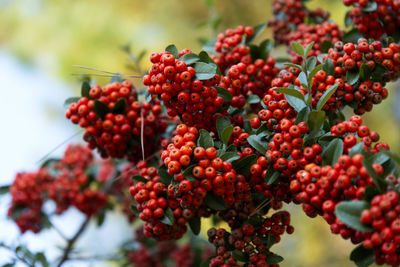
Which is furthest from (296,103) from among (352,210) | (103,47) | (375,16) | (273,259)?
(103,47)

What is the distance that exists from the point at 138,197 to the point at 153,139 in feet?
1.12

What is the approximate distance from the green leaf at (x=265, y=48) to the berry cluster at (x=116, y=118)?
1.49 feet

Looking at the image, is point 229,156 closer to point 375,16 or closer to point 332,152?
point 332,152

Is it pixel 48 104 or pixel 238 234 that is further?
pixel 48 104

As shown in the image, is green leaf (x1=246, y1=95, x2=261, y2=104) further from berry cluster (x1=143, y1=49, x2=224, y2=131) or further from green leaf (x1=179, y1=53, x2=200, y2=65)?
green leaf (x1=179, y1=53, x2=200, y2=65)

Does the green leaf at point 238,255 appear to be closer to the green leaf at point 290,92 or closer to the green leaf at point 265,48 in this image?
the green leaf at point 290,92

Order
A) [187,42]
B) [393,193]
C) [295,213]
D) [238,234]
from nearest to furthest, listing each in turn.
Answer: [393,193] < [238,234] < [295,213] < [187,42]

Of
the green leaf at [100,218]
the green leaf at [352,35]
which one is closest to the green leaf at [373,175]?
the green leaf at [352,35]

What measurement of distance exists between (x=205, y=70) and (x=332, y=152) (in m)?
0.44

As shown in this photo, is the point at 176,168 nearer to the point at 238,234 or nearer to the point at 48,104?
the point at 238,234

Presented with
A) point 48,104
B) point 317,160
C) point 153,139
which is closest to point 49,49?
point 48,104

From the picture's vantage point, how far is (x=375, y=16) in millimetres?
1502

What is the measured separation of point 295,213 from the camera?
3656mm

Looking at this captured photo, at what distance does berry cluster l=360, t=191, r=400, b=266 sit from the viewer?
36.2 inches
